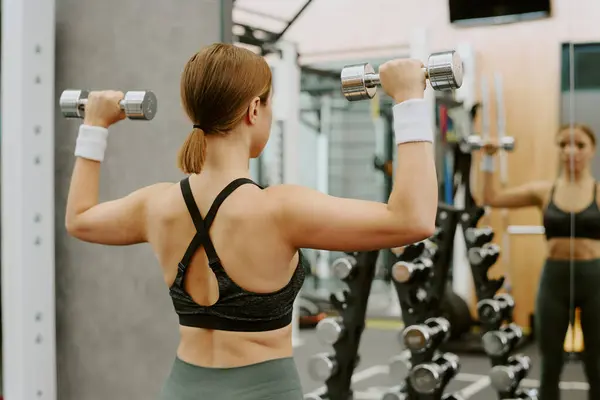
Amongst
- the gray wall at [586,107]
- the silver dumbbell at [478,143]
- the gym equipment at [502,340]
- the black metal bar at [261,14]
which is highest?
the black metal bar at [261,14]

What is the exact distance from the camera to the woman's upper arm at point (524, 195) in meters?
2.08

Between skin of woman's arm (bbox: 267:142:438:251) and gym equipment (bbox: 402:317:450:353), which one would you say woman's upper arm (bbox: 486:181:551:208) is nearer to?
gym equipment (bbox: 402:317:450:353)

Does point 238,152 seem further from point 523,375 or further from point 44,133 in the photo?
point 523,375

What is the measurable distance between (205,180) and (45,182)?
0.76 m

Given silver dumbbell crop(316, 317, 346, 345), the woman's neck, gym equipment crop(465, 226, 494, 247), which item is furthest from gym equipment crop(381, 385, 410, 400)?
the woman's neck

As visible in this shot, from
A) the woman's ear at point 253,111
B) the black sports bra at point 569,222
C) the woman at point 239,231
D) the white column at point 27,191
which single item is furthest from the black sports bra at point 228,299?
the black sports bra at point 569,222

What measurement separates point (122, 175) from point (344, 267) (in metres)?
0.99

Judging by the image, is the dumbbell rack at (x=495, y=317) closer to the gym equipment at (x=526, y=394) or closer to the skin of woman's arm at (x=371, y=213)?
the gym equipment at (x=526, y=394)

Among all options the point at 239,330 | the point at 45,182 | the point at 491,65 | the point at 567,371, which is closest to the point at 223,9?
the point at 45,182

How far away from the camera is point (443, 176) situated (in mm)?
2410

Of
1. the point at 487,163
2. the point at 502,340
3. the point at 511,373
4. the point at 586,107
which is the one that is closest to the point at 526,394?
the point at 511,373

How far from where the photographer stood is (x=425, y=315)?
→ 2.44 metres

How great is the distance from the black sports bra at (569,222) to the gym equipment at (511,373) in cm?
47

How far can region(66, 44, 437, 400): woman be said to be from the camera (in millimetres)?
1038
